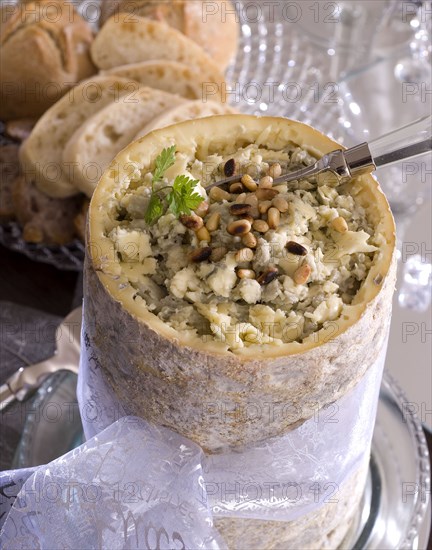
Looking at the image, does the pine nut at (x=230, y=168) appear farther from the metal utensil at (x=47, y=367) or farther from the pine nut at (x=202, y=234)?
the metal utensil at (x=47, y=367)

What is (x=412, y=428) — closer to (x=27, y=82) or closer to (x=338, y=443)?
(x=338, y=443)

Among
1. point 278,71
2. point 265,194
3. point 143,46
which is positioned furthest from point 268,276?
point 278,71

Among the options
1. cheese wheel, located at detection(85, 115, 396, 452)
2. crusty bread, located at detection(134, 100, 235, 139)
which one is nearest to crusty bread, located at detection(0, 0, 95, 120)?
crusty bread, located at detection(134, 100, 235, 139)

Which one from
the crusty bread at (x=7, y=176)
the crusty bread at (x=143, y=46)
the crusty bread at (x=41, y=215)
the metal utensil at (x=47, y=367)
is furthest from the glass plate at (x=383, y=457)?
the crusty bread at (x=143, y=46)

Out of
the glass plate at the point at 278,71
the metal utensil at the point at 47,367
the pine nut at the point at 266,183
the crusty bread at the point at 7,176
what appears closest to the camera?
the pine nut at the point at 266,183

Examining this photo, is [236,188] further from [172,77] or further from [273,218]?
[172,77]

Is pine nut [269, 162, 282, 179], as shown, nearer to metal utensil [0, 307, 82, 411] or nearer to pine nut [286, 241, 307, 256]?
pine nut [286, 241, 307, 256]

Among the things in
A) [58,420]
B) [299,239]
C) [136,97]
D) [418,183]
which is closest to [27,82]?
[136,97]
